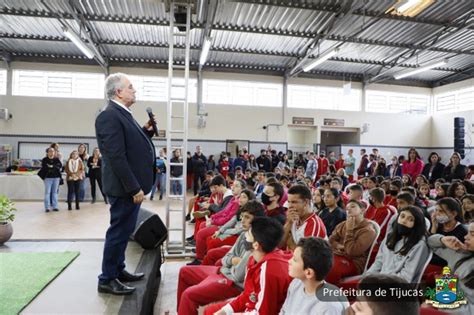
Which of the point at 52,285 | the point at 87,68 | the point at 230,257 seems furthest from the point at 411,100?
the point at 52,285

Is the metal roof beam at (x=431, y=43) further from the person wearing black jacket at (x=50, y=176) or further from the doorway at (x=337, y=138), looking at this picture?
the person wearing black jacket at (x=50, y=176)

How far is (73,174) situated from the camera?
7453 mm

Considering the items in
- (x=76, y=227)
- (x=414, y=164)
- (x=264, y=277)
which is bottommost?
(x=76, y=227)

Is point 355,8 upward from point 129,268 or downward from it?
upward

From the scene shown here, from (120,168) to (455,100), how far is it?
14699mm

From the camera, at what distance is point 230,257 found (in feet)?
8.32

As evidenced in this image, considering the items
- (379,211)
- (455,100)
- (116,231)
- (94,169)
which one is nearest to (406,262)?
(379,211)

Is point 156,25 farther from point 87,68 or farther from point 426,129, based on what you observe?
point 426,129

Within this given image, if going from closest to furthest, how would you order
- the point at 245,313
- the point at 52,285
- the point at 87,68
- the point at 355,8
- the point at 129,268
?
the point at 245,313 → the point at 52,285 → the point at 129,268 → the point at 355,8 → the point at 87,68

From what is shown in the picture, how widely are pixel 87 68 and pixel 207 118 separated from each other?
466 centimetres

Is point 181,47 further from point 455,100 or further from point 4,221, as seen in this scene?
point 455,100

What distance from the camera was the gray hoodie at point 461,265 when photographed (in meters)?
1.89

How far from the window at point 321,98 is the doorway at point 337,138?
3.01 ft

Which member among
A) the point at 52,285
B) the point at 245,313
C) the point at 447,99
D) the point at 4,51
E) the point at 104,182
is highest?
the point at 4,51
